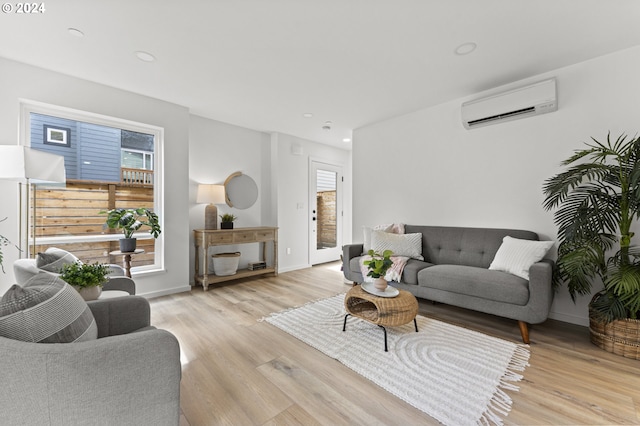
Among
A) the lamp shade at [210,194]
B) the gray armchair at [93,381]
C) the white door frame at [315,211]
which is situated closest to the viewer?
the gray armchair at [93,381]

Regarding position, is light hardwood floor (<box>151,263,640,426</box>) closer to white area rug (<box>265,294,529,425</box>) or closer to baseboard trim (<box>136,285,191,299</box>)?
white area rug (<box>265,294,529,425</box>)

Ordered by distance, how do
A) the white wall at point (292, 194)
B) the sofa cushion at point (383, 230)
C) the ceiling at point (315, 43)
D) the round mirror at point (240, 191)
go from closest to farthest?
the ceiling at point (315, 43)
the sofa cushion at point (383, 230)
the round mirror at point (240, 191)
the white wall at point (292, 194)

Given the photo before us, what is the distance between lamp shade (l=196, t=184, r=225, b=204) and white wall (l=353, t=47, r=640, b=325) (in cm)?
212

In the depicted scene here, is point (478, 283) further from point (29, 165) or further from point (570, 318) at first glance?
point (29, 165)

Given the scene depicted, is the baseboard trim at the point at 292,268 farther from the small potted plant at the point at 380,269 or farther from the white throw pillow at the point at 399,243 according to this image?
the small potted plant at the point at 380,269

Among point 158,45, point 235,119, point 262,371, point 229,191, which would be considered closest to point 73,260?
point 262,371

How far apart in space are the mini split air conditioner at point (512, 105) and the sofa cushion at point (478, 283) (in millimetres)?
1662

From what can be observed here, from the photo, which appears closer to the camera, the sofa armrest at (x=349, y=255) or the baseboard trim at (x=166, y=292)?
the baseboard trim at (x=166, y=292)

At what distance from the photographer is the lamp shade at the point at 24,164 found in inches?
79.6

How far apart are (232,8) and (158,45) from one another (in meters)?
0.85

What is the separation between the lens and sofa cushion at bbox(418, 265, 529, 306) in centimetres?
227

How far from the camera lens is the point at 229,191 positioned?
4.38 m

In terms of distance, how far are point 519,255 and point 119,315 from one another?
307 centimetres

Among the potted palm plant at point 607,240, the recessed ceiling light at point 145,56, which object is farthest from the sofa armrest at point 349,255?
the recessed ceiling light at point 145,56
